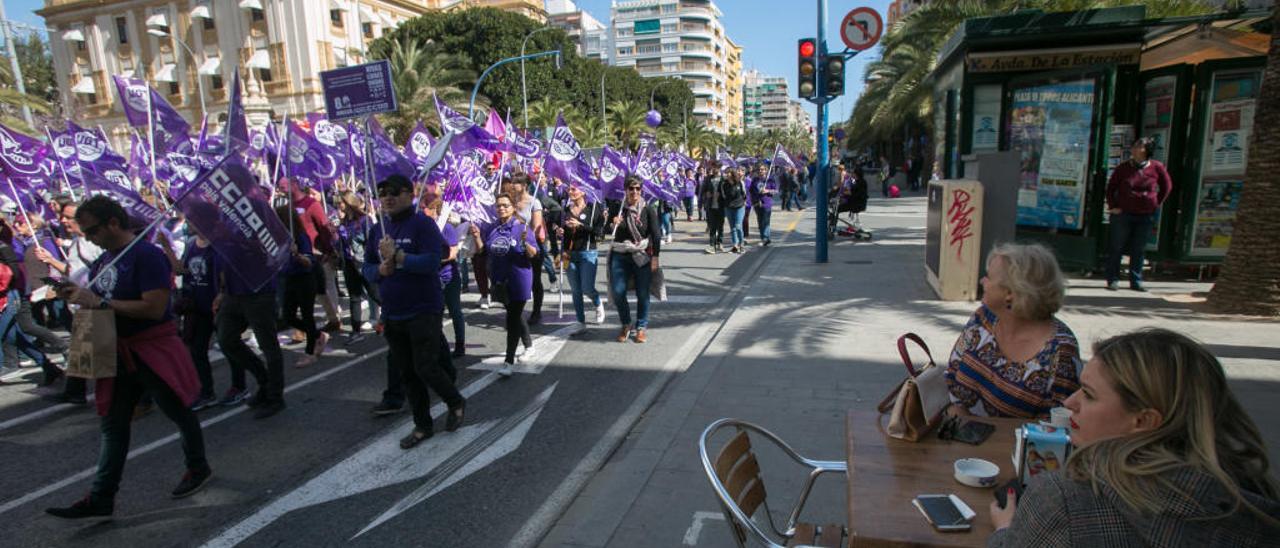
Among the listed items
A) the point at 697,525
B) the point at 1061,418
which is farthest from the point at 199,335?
the point at 1061,418

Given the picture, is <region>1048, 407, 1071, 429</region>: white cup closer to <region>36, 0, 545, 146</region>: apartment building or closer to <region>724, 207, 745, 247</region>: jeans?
<region>724, 207, 745, 247</region>: jeans

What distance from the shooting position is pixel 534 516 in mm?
Answer: 3830

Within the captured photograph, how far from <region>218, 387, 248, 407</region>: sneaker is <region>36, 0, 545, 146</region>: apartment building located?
4472 cm

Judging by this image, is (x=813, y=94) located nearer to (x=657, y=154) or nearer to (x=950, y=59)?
(x=950, y=59)

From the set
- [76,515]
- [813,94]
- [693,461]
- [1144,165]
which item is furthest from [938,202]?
[76,515]

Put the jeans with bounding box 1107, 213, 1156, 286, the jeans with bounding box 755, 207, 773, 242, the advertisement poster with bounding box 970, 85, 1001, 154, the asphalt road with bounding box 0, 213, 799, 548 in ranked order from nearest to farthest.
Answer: the asphalt road with bounding box 0, 213, 799, 548
the jeans with bounding box 1107, 213, 1156, 286
the advertisement poster with bounding box 970, 85, 1001, 154
the jeans with bounding box 755, 207, 773, 242

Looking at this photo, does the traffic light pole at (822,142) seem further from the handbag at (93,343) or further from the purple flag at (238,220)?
the handbag at (93,343)

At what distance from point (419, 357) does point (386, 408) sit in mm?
1072

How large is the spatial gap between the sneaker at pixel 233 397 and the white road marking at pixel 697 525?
4.33 metres

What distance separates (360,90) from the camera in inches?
251

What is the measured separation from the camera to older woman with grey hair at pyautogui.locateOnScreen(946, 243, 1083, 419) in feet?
9.41

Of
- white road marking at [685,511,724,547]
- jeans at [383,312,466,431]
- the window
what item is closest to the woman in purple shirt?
jeans at [383,312,466,431]

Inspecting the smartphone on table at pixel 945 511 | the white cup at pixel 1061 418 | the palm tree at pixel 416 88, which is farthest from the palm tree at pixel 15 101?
the white cup at pixel 1061 418

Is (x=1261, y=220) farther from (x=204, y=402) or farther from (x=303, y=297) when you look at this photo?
(x=204, y=402)
